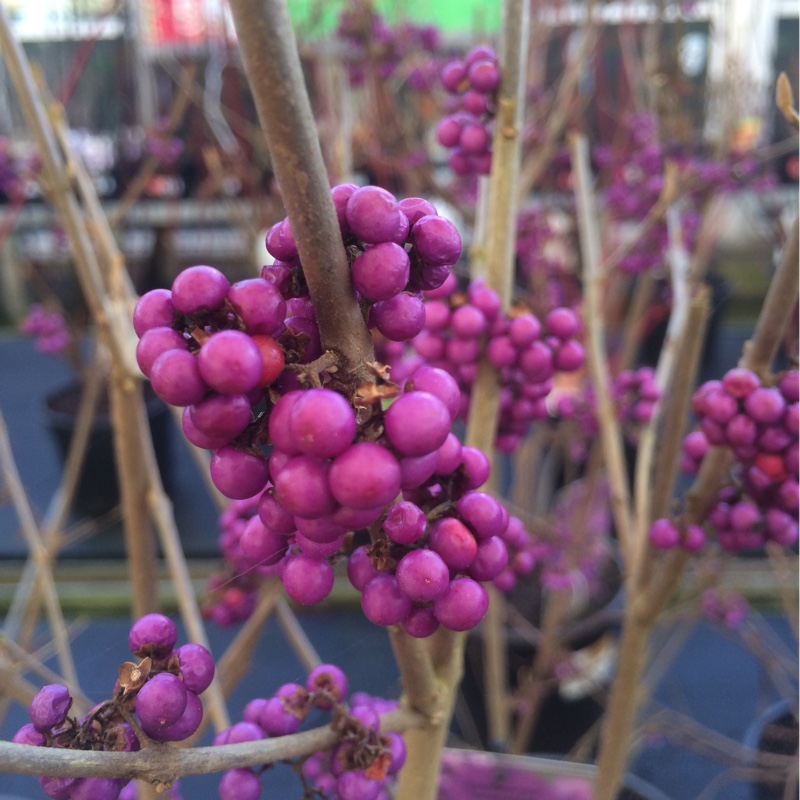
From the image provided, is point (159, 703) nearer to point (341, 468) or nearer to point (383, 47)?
point (341, 468)

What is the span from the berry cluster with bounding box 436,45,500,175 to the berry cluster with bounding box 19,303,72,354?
1.35m

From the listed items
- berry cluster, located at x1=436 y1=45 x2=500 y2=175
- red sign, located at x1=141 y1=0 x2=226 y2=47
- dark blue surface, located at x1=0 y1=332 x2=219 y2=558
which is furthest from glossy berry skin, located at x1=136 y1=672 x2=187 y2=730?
red sign, located at x1=141 y1=0 x2=226 y2=47

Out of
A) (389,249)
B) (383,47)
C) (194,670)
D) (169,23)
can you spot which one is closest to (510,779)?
(194,670)

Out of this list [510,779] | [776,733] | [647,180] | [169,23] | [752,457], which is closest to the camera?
[752,457]

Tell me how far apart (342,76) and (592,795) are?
3.19 ft

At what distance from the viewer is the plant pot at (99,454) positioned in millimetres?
1541

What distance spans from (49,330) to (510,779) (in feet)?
4.62

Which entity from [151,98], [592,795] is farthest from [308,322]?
[151,98]

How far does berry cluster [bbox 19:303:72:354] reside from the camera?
5.37 feet

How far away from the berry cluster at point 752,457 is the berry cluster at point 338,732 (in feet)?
0.79

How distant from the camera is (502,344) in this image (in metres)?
0.47

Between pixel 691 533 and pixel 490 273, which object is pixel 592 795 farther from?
pixel 490 273

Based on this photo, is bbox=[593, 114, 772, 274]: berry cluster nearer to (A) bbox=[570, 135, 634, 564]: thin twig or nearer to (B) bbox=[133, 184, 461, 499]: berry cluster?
(A) bbox=[570, 135, 634, 564]: thin twig

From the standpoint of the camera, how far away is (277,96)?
8.0 inches
